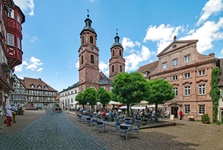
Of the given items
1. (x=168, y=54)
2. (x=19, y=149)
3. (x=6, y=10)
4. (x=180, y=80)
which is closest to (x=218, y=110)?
(x=180, y=80)

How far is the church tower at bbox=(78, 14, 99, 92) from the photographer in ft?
168

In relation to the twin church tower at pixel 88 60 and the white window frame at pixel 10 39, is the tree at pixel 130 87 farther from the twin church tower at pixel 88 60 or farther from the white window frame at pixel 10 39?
the twin church tower at pixel 88 60

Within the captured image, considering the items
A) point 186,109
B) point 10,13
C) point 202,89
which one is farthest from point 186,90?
point 10,13

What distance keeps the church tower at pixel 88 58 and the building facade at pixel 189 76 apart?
2694 cm

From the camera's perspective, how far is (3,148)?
24.3ft

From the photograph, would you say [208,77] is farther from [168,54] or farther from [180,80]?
[168,54]

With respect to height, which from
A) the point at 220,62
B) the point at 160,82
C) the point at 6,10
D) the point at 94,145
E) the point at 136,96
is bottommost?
the point at 94,145

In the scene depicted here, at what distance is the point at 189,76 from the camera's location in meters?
27.5

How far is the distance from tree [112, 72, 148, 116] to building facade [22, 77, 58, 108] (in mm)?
63868

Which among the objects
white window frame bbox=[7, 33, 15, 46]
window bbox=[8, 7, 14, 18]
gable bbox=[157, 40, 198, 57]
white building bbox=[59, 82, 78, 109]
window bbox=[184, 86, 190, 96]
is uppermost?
window bbox=[8, 7, 14, 18]

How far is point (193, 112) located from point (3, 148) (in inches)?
1074

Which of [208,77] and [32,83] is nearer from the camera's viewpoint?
[208,77]

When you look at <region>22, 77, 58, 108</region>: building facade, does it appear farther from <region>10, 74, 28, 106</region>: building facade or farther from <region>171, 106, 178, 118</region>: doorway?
<region>171, 106, 178, 118</region>: doorway

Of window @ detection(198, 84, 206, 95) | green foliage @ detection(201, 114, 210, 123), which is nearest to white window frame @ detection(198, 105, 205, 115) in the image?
green foliage @ detection(201, 114, 210, 123)
